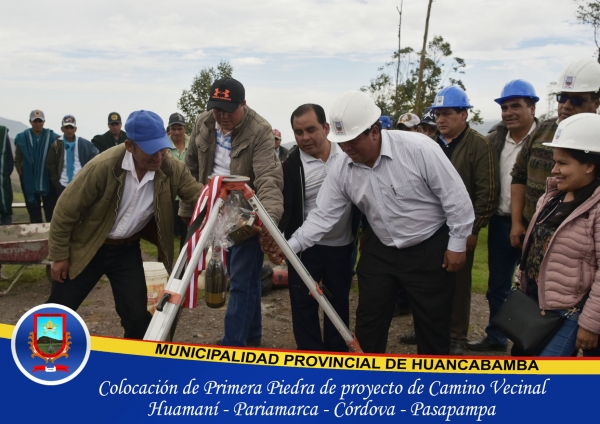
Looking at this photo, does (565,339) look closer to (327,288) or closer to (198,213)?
(327,288)

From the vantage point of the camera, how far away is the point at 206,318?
219 inches

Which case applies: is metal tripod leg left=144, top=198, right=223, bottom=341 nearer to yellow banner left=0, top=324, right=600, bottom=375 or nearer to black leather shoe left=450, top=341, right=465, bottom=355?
yellow banner left=0, top=324, right=600, bottom=375

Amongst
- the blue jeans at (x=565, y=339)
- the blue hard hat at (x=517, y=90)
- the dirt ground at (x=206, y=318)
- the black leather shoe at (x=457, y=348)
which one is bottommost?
the dirt ground at (x=206, y=318)

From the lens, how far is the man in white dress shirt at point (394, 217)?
10.3 feet

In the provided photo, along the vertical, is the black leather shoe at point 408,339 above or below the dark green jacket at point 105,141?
below

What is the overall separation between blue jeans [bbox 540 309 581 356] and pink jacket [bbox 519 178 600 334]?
0.09 meters

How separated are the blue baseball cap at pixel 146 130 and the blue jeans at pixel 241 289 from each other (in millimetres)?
1106

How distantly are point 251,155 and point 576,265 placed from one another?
233 centimetres

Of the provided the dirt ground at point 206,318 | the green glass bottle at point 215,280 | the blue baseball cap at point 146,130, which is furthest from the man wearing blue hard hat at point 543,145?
the blue baseball cap at point 146,130

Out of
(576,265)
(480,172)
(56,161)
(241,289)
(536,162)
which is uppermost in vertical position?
(536,162)

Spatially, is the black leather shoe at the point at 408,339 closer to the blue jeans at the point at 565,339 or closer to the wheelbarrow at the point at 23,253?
the blue jeans at the point at 565,339

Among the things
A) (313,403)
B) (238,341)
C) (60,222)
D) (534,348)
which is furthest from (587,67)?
(60,222)

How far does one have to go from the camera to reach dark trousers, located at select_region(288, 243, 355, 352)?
387 cm

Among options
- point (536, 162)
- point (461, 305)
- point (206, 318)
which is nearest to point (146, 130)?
point (536, 162)
